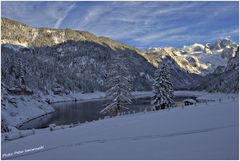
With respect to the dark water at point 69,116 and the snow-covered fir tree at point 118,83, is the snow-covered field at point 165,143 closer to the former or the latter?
the snow-covered fir tree at point 118,83

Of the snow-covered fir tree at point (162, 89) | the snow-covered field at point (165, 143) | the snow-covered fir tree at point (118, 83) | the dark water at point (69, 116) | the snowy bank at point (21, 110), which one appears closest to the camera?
the snow-covered field at point (165, 143)

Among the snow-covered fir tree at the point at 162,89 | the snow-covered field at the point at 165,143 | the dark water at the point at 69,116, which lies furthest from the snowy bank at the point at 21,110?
the snow-covered field at the point at 165,143

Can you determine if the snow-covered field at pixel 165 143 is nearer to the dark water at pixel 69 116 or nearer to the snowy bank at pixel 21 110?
the dark water at pixel 69 116

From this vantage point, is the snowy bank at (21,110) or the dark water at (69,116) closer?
the dark water at (69,116)

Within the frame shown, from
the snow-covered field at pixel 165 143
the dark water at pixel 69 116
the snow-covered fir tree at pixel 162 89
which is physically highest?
the snow-covered fir tree at pixel 162 89

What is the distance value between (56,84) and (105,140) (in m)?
150

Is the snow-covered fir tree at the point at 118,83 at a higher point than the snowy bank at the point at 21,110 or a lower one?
higher

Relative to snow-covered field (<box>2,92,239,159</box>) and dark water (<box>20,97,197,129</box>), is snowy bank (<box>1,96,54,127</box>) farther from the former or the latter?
snow-covered field (<box>2,92,239,159</box>)

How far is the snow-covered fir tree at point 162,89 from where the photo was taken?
4794 cm

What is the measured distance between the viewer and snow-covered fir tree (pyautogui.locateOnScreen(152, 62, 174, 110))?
4794 cm

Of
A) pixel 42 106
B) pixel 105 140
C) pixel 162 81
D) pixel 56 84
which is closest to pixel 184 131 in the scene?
pixel 105 140

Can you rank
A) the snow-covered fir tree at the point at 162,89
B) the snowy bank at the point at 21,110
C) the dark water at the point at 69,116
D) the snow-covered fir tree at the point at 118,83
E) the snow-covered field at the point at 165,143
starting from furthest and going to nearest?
the snowy bank at the point at 21,110 < the dark water at the point at 69,116 < the snow-covered fir tree at the point at 162,89 < the snow-covered fir tree at the point at 118,83 < the snow-covered field at the point at 165,143

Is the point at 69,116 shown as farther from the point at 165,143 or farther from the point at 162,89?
the point at 165,143

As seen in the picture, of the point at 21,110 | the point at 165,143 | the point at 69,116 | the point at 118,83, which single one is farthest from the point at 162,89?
the point at 21,110
